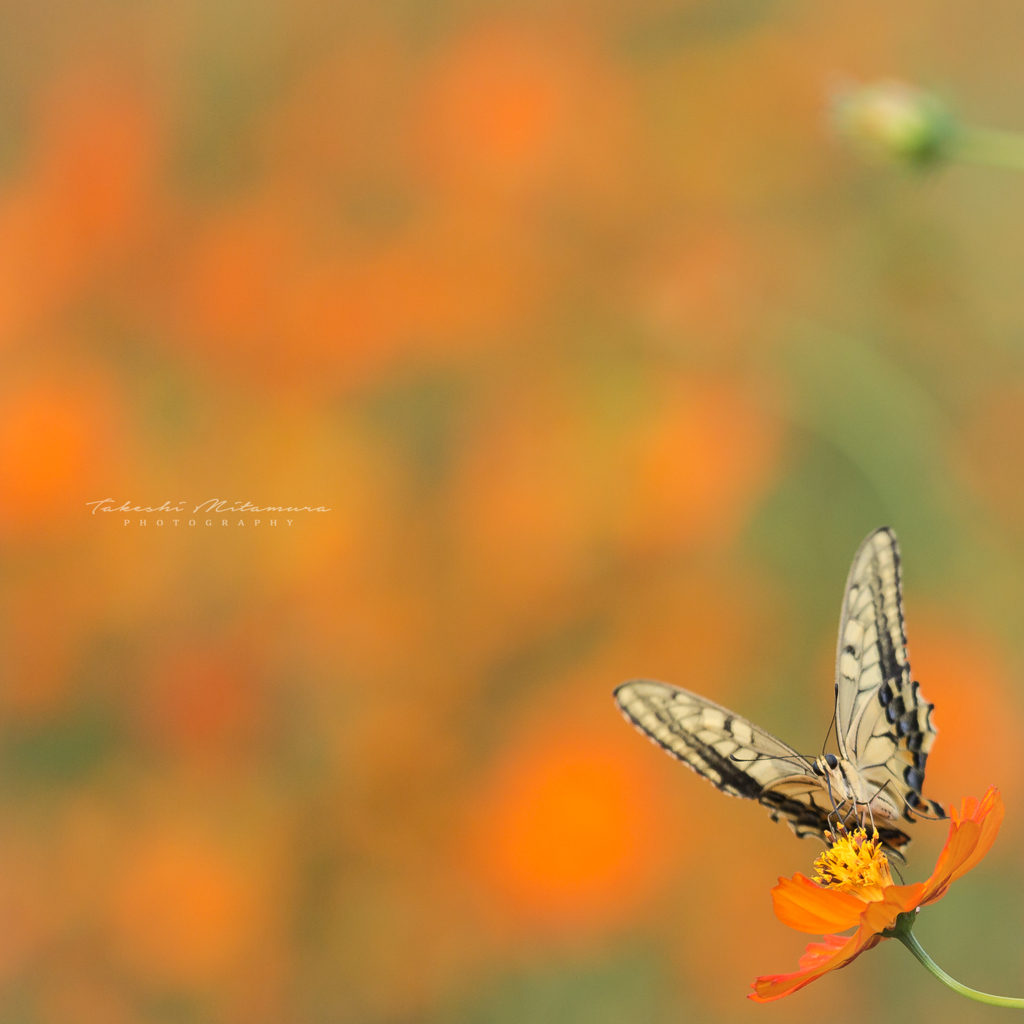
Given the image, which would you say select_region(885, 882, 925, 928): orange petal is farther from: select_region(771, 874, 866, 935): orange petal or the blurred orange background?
the blurred orange background

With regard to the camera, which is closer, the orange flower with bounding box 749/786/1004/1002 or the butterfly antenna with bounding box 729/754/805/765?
the orange flower with bounding box 749/786/1004/1002

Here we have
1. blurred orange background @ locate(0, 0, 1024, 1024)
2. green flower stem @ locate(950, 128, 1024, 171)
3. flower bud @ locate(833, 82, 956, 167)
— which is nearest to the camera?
green flower stem @ locate(950, 128, 1024, 171)

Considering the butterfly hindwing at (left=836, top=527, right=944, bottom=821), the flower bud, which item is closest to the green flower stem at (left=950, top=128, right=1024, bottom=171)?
the flower bud

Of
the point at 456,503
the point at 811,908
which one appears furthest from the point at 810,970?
the point at 456,503

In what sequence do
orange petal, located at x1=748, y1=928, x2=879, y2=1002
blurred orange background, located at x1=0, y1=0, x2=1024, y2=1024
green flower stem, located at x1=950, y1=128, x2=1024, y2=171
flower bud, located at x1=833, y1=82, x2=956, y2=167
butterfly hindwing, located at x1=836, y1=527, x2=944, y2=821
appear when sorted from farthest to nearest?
1. blurred orange background, located at x1=0, y1=0, x2=1024, y2=1024
2. flower bud, located at x1=833, y1=82, x2=956, y2=167
3. green flower stem, located at x1=950, y1=128, x2=1024, y2=171
4. butterfly hindwing, located at x1=836, y1=527, x2=944, y2=821
5. orange petal, located at x1=748, y1=928, x2=879, y2=1002

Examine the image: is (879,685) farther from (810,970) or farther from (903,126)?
(903,126)

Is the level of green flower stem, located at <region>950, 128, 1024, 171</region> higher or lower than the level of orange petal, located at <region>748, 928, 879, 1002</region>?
higher

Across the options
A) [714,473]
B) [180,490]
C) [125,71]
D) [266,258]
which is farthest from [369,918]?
[125,71]
